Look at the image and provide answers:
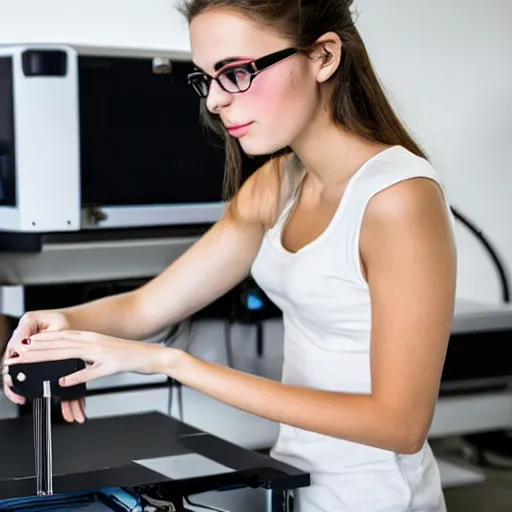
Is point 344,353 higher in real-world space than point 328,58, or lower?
lower

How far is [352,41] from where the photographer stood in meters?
1.19

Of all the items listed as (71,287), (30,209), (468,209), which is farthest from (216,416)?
(468,209)

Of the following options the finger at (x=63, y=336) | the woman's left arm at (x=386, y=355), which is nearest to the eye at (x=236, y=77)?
the woman's left arm at (x=386, y=355)

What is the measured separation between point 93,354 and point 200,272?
0.32 meters

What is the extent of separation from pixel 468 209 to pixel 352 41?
1.48m

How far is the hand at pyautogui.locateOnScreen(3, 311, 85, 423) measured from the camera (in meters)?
1.09

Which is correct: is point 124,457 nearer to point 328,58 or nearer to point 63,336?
point 63,336

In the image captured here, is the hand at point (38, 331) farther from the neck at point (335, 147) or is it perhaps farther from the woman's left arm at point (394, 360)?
the neck at point (335, 147)

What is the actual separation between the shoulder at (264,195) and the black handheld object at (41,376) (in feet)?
1.26

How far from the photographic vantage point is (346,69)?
1.18 meters

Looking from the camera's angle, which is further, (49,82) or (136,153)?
(136,153)

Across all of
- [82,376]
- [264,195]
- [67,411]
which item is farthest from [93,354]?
[264,195]

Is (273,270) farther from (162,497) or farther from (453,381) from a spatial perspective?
(453,381)

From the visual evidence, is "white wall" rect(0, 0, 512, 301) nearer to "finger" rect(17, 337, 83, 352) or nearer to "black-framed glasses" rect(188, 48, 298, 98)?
"black-framed glasses" rect(188, 48, 298, 98)
